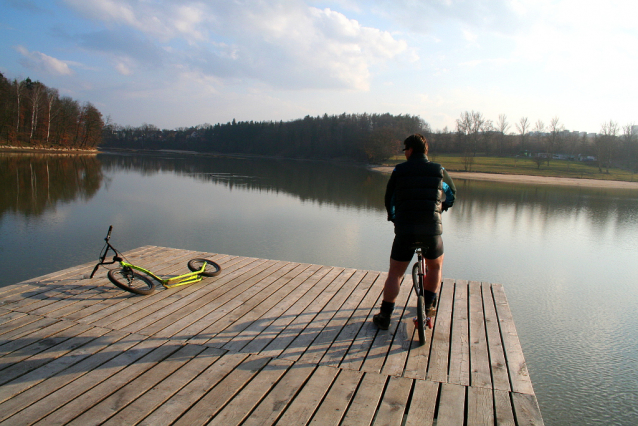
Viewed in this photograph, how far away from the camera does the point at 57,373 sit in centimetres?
258

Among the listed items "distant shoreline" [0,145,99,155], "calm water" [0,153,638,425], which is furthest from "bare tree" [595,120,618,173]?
"distant shoreline" [0,145,99,155]

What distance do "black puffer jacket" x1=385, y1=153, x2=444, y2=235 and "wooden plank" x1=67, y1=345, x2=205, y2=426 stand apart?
1897 millimetres

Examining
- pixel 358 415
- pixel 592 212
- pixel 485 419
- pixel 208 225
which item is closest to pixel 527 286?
pixel 485 419

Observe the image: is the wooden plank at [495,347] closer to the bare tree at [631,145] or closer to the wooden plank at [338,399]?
the wooden plank at [338,399]

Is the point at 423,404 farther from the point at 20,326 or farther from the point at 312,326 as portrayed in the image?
the point at 20,326

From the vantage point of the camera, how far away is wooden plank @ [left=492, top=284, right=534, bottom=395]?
2.65 m

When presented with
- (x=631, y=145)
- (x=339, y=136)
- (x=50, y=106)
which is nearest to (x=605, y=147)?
(x=631, y=145)

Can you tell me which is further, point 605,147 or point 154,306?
point 605,147

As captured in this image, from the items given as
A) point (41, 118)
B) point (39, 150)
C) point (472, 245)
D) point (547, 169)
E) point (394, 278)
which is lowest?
point (472, 245)

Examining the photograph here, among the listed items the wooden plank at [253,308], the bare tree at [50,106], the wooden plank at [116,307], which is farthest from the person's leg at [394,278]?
the bare tree at [50,106]

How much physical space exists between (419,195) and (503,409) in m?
1.56

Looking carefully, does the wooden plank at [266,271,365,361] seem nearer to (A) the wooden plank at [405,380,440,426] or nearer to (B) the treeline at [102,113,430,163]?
(A) the wooden plank at [405,380,440,426]

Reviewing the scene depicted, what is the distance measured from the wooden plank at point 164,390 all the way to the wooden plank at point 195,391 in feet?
0.10

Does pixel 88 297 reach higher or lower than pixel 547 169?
lower
